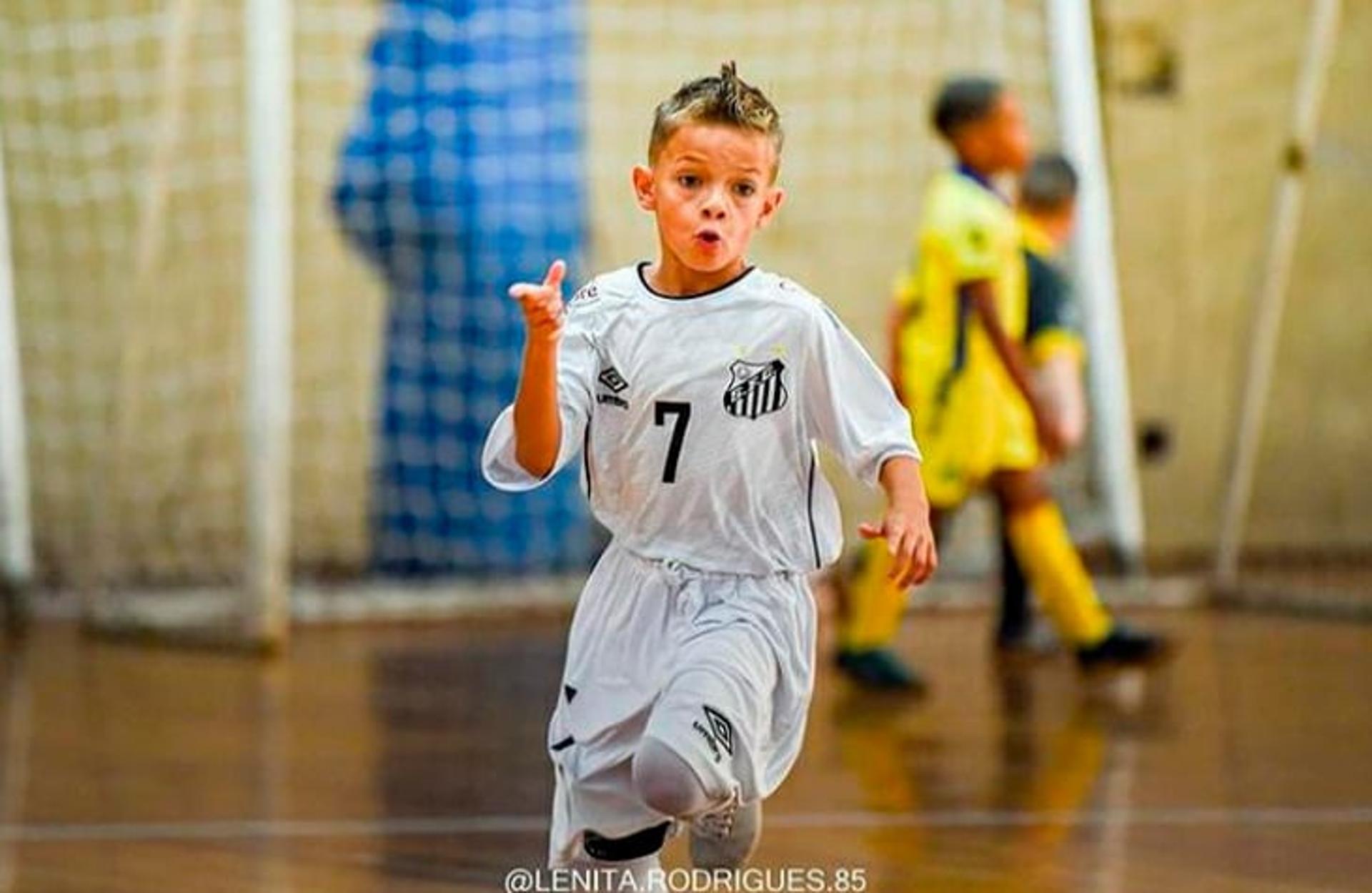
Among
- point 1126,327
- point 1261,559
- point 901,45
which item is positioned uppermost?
point 901,45

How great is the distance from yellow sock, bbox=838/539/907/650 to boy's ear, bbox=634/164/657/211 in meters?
4.39

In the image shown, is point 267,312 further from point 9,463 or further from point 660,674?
point 660,674

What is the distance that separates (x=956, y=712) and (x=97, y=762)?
7.39 feet

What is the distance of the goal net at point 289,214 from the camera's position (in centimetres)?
1092

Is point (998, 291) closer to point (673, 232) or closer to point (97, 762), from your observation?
point (97, 762)

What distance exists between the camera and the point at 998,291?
853 cm

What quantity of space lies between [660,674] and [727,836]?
33 cm

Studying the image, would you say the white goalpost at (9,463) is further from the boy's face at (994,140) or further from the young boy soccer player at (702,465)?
the young boy soccer player at (702,465)

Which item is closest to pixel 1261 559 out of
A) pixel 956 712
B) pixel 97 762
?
pixel 956 712

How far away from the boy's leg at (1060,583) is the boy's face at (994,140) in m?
0.91

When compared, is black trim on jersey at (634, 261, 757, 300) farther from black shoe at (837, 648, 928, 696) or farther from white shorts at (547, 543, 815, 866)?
black shoe at (837, 648, 928, 696)

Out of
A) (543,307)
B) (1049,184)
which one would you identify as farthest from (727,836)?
(1049,184)

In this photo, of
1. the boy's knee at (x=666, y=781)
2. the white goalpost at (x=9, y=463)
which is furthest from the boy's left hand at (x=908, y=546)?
the white goalpost at (x=9, y=463)

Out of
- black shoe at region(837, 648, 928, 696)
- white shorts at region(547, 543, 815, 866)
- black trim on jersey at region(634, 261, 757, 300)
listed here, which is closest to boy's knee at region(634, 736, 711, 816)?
white shorts at region(547, 543, 815, 866)
